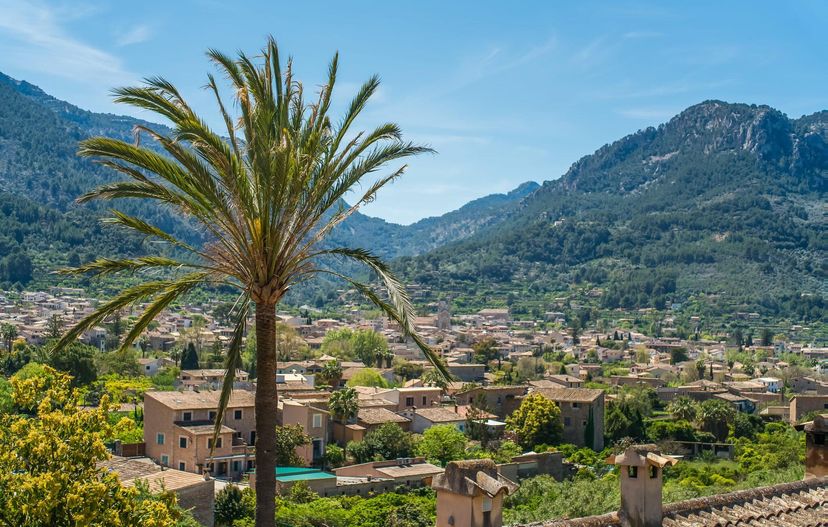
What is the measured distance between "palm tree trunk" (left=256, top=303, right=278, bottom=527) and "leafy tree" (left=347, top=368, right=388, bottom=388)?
50628 mm

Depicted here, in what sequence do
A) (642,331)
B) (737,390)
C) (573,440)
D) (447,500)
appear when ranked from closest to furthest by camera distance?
(447,500) < (573,440) < (737,390) < (642,331)

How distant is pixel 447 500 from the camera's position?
23.9ft

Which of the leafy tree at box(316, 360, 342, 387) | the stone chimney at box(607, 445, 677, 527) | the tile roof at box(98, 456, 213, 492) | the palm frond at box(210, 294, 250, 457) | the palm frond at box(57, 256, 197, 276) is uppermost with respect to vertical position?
the palm frond at box(57, 256, 197, 276)

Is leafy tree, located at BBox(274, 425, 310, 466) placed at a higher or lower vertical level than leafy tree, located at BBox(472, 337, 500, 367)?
lower

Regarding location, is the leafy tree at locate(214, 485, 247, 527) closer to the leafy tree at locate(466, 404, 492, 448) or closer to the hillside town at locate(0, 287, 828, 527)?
the hillside town at locate(0, 287, 828, 527)

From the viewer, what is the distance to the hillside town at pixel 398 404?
35.4m

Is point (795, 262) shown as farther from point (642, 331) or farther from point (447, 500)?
point (447, 500)

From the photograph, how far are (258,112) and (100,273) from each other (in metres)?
2.27

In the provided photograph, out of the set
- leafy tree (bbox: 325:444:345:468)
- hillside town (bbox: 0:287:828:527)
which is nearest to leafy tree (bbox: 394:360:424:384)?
hillside town (bbox: 0:287:828:527)

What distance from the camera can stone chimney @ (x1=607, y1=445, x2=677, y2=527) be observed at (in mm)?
8453

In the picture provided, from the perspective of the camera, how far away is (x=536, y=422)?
1876 inches

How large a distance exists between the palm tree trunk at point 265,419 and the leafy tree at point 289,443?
29.4m

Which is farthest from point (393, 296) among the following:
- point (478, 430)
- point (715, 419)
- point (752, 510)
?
point (715, 419)

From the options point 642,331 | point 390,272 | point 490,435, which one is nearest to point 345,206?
point 390,272
